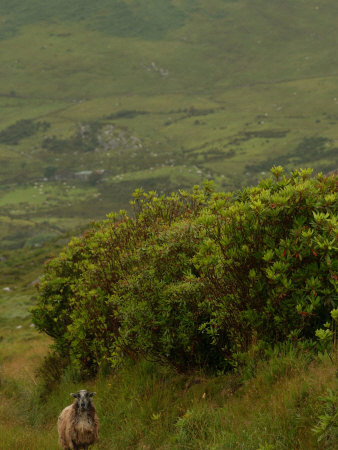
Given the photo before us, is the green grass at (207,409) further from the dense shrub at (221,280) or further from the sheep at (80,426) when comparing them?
the sheep at (80,426)

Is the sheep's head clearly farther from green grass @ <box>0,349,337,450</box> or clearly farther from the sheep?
green grass @ <box>0,349,337,450</box>

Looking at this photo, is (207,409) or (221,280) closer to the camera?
(207,409)

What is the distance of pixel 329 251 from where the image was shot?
5453mm

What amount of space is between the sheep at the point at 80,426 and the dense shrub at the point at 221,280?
1.36 meters

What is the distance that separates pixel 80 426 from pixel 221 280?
2.69 meters

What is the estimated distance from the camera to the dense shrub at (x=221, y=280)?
5758 millimetres

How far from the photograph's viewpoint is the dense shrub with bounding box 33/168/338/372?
576 cm

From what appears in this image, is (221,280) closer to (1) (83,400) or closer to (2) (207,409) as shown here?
(2) (207,409)

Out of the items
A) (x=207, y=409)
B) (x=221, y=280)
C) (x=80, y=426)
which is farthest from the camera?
(x=221, y=280)

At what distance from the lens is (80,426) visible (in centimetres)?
619

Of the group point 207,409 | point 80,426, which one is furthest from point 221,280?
point 80,426

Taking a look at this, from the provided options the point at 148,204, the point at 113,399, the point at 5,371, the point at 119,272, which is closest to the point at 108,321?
the point at 119,272

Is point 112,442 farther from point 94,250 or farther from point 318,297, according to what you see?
point 94,250

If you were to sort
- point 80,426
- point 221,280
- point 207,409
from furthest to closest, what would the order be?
point 221,280, point 80,426, point 207,409
